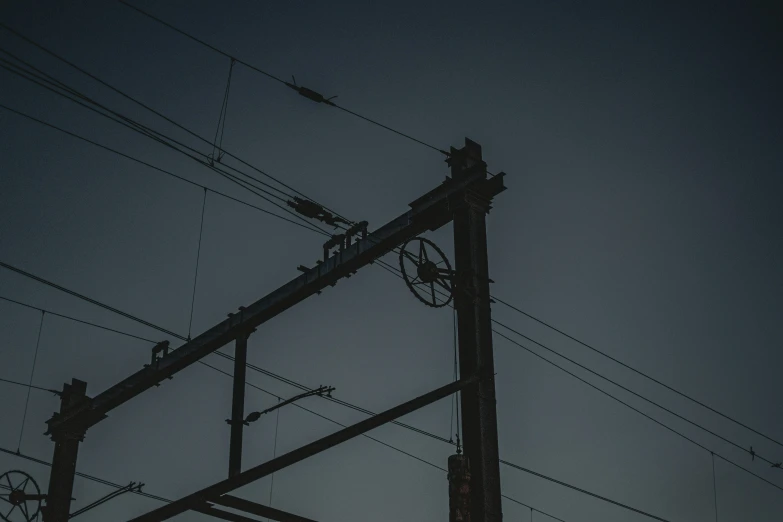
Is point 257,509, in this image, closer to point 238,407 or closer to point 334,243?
point 238,407

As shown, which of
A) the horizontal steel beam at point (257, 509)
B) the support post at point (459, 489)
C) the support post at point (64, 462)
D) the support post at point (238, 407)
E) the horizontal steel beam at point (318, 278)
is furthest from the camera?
the support post at point (64, 462)

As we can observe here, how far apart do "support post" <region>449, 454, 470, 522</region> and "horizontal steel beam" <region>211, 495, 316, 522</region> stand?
247 centimetres

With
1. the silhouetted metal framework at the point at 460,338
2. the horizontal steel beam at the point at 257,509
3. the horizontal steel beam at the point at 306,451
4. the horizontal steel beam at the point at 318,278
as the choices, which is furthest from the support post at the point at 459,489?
the horizontal steel beam at the point at 318,278

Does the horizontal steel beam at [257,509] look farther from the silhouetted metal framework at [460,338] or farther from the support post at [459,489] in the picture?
the support post at [459,489]

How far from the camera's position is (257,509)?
11484 millimetres

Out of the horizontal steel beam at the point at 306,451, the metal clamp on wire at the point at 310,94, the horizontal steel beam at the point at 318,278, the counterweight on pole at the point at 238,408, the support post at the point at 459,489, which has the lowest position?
the support post at the point at 459,489

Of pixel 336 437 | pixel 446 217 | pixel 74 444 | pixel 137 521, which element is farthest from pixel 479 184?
pixel 74 444

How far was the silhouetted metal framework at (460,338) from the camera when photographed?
10094 millimetres

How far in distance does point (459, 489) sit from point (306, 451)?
7.23ft

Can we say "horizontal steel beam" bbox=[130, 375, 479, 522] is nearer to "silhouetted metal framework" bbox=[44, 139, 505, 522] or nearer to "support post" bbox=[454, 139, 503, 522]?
"silhouetted metal framework" bbox=[44, 139, 505, 522]

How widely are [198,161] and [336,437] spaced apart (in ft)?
15.7

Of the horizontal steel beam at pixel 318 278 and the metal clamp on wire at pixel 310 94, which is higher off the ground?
the metal clamp on wire at pixel 310 94

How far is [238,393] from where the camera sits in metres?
13.5

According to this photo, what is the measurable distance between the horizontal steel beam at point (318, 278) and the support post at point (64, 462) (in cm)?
166
